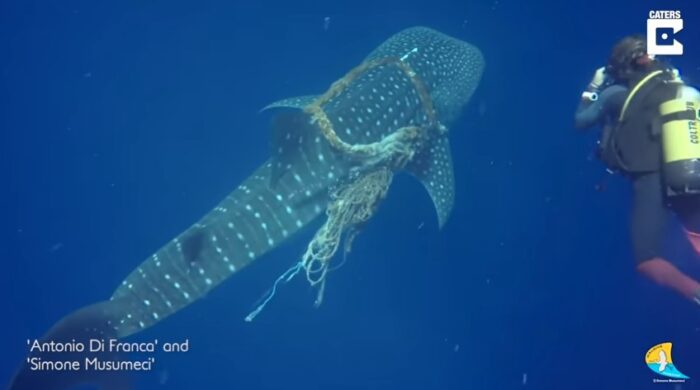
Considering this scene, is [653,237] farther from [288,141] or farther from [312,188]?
[288,141]

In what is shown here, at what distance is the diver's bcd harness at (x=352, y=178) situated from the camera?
568 centimetres

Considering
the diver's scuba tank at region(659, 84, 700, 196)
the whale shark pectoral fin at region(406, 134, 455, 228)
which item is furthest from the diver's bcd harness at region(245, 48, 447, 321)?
the diver's scuba tank at region(659, 84, 700, 196)

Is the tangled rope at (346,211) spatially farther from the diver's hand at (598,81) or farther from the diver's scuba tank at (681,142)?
the diver's scuba tank at (681,142)

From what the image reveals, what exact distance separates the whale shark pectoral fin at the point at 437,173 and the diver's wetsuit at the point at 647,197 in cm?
178

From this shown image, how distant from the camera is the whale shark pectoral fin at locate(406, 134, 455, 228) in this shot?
6547 millimetres

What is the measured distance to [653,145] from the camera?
5.08 m

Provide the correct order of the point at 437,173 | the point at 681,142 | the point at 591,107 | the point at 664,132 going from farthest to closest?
1. the point at 437,173
2. the point at 591,107
3. the point at 664,132
4. the point at 681,142

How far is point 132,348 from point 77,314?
3.35 ft

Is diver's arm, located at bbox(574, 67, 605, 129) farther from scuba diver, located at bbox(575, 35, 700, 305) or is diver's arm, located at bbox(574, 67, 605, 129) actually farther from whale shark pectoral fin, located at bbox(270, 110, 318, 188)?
whale shark pectoral fin, located at bbox(270, 110, 318, 188)

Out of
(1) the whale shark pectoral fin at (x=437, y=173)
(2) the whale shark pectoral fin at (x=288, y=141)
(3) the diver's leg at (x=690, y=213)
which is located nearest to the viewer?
(3) the diver's leg at (x=690, y=213)

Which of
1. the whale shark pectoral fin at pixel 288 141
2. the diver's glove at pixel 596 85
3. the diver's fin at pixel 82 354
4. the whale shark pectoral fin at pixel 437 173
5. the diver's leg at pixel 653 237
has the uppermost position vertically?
the diver's glove at pixel 596 85

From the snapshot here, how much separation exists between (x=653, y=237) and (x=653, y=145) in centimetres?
80

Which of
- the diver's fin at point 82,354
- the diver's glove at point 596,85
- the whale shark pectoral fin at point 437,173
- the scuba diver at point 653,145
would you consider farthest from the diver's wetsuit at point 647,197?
the diver's fin at point 82,354

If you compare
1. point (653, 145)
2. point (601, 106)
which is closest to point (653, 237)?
point (653, 145)
